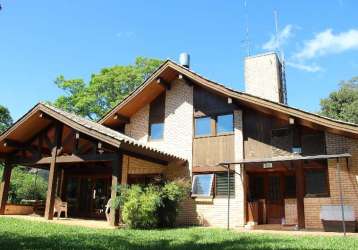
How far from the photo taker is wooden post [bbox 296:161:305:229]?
45.2 feet

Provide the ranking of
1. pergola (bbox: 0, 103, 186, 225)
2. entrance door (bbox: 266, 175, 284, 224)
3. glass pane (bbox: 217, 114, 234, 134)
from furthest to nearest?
glass pane (bbox: 217, 114, 234, 134) → entrance door (bbox: 266, 175, 284, 224) → pergola (bbox: 0, 103, 186, 225)

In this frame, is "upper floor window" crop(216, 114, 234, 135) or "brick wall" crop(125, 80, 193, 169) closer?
"upper floor window" crop(216, 114, 234, 135)

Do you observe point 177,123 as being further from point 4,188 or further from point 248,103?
point 4,188

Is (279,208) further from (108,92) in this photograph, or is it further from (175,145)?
(108,92)

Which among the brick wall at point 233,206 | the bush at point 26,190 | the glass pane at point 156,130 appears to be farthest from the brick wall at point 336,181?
the bush at point 26,190

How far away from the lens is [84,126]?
1361 centimetres

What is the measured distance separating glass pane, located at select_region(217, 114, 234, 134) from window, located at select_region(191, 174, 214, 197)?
6.71 feet

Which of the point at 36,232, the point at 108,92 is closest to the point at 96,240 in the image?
the point at 36,232

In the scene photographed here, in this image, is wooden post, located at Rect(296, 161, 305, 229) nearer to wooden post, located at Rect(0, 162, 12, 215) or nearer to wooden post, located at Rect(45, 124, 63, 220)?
wooden post, located at Rect(45, 124, 63, 220)

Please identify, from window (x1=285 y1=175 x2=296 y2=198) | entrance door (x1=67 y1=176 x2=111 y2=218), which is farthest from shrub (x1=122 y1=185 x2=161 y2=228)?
entrance door (x1=67 y1=176 x2=111 y2=218)

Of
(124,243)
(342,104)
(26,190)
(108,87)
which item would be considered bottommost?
(124,243)

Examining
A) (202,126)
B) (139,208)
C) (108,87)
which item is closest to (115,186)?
(139,208)

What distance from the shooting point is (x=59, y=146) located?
1524 centimetres

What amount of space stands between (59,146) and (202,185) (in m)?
6.25
